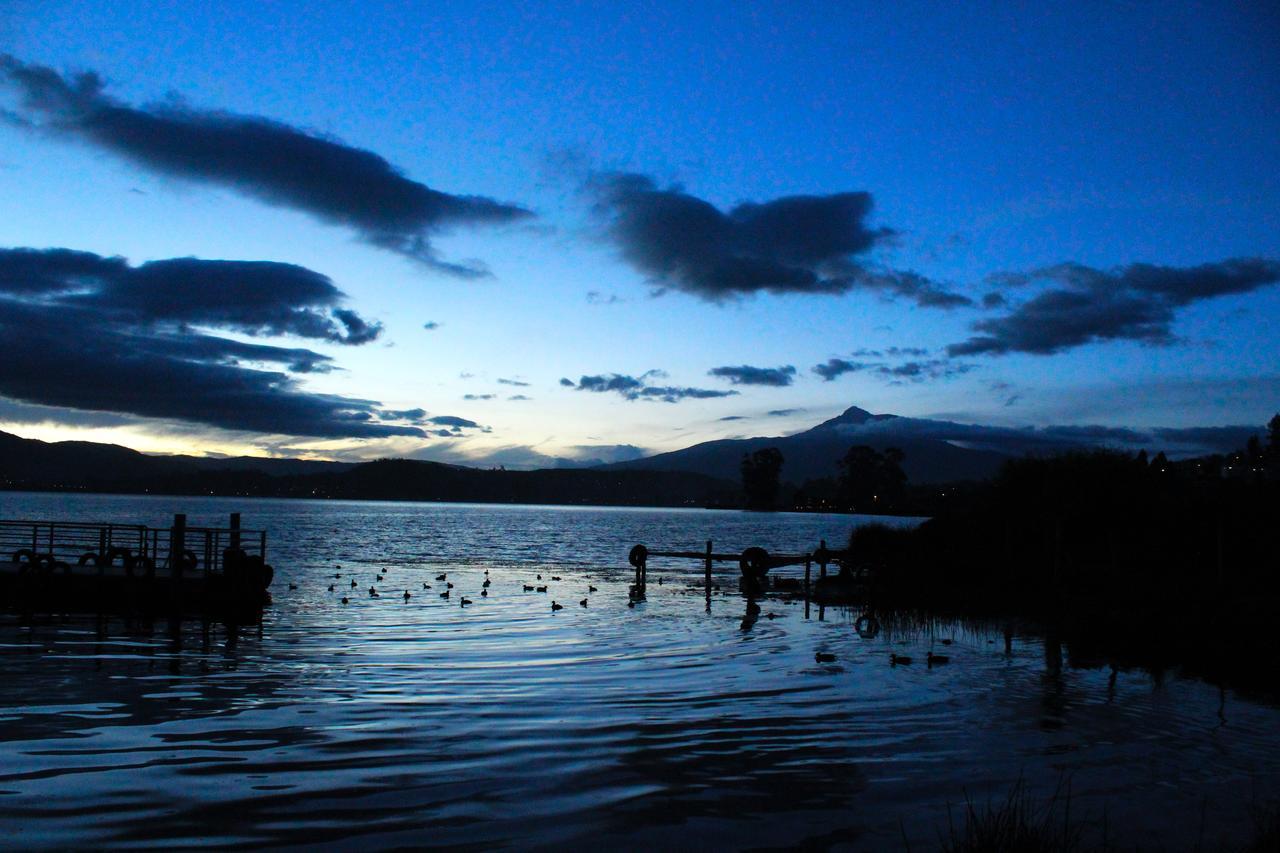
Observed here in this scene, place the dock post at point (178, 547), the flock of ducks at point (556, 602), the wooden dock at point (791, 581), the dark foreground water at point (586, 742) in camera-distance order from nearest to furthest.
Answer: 1. the dark foreground water at point (586, 742)
2. the flock of ducks at point (556, 602)
3. the dock post at point (178, 547)
4. the wooden dock at point (791, 581)

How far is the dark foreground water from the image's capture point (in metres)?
8.30

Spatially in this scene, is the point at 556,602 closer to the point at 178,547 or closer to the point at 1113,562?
the point at 178,547

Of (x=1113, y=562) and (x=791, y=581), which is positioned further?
(x=791, y=581)

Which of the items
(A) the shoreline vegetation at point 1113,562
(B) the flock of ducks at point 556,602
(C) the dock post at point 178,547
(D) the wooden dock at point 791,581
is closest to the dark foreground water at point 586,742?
(B) the flock of ducks at point 556,602

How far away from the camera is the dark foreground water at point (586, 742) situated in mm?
8297

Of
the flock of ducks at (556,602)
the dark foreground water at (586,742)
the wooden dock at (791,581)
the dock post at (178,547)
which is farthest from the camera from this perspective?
the wooden dock at (791,581)

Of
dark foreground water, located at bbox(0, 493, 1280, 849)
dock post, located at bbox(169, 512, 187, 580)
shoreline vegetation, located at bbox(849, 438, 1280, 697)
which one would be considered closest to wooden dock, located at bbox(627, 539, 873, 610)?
shoreline vegetation, located at bbox(849, 438, 1280, 697)

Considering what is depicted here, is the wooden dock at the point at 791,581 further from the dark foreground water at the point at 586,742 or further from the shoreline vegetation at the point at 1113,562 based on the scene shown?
the dark foreground water at the point at 586,742

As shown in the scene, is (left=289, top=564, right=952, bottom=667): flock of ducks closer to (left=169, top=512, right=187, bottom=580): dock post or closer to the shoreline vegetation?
the shoreline vegetation

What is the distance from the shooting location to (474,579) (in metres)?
44.2

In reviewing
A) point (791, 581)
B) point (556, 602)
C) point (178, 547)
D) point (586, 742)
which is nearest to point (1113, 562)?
point (791, 581)

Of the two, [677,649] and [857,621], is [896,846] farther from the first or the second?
[857,621]

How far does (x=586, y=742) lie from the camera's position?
37.7ft

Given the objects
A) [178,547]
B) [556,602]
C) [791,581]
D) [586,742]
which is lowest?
[556,602]
